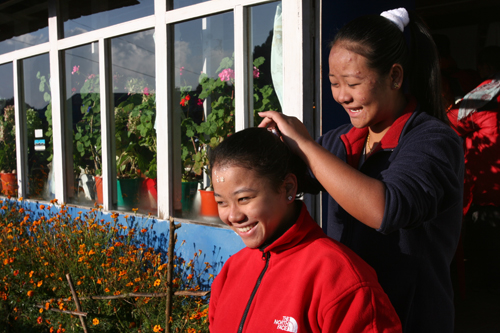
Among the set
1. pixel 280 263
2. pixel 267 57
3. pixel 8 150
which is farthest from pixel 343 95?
pixel 8 150

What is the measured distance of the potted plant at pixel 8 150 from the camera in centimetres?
534

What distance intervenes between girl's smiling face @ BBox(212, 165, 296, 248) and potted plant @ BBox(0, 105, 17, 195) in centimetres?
507

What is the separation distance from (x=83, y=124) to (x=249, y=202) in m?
3.72

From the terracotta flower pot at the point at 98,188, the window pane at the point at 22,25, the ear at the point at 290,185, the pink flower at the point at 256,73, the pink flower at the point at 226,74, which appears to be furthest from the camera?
the window pane at the point at 22,25

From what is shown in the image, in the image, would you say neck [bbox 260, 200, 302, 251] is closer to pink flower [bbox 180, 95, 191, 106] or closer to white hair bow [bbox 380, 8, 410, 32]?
white hair bow [bbox 380, 8, 410, 32]

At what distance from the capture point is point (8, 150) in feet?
18.0

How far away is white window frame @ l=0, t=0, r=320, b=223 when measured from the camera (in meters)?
2.56

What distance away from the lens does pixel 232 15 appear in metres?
3.02

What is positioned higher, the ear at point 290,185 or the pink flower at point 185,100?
the pink flower at point 185,100

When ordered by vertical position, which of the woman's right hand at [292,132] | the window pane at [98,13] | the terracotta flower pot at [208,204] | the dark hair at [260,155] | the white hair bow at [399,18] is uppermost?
the window pane at [98,13]

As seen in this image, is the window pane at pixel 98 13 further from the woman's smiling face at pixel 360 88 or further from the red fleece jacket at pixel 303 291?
the red fleece jacket at pixel 303 291

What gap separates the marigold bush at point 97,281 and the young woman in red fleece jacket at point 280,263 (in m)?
1.35

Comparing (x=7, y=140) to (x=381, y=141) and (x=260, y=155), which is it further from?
(x=381, y=141)

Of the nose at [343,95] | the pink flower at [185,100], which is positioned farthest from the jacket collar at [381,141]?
the pink flower at [185,100]
